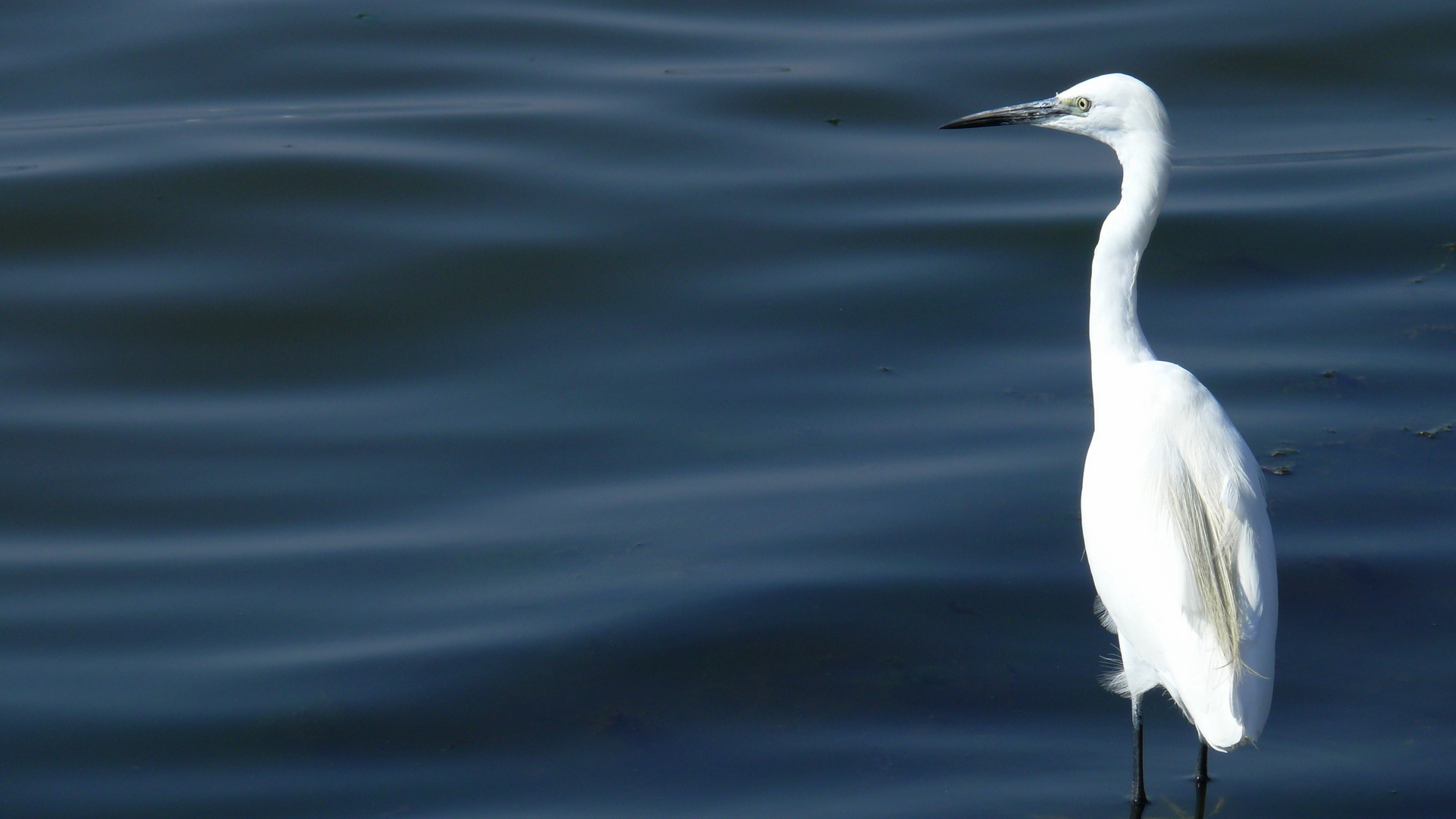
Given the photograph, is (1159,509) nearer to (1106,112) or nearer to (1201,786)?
(1201,786)

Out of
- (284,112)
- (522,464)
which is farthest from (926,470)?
(284,112)

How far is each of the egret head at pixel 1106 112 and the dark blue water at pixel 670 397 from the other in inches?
48.5

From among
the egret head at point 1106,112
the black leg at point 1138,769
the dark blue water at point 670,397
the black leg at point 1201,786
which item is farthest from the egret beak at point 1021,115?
the black leg at point 1201,786

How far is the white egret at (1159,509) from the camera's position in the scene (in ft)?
9.72

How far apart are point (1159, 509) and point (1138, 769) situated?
56cm

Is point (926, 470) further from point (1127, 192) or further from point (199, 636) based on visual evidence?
point (199, 636)

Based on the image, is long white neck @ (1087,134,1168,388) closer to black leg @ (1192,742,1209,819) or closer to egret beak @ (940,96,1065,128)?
egret beak @ (940,96,1065,128)

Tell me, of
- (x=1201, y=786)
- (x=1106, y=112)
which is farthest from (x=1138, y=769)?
(x=1106, y=112)

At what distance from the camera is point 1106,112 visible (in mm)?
3576

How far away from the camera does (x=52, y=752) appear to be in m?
3.66

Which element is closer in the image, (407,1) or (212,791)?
(212,791)

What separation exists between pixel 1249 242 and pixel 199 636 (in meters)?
4.23

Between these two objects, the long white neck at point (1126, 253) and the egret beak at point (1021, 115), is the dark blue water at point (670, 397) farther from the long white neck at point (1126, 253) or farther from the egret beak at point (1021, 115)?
the egret beak at point (1021, 115)

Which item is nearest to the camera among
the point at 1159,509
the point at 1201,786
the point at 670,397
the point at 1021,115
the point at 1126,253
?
the point at 1159,509
